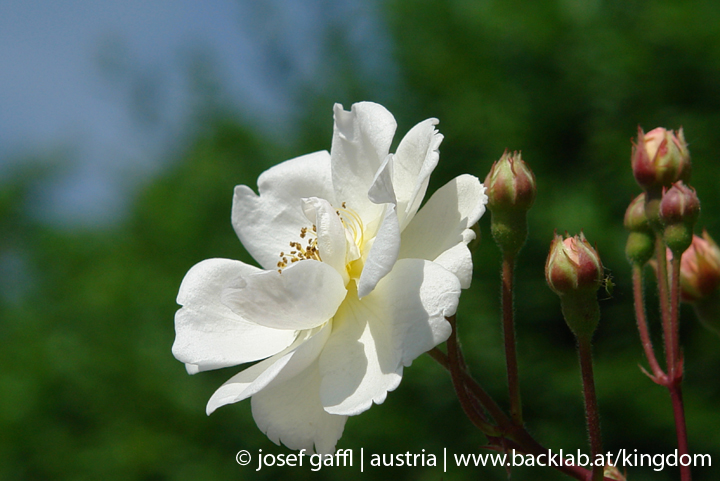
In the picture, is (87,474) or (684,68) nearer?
(684,68)

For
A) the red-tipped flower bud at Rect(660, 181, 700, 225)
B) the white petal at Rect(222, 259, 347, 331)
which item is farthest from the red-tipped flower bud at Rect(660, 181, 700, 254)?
the white petal at Rect(222, 259, 347, 331)

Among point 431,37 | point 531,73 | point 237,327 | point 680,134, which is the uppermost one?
point 431,37

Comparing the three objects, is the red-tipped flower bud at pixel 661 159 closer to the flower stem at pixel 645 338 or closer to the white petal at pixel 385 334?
the flower stem at pixel 645 338

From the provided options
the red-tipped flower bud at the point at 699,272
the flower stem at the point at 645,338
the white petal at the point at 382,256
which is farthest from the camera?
the red-tipped flower bud at the point at 699,272

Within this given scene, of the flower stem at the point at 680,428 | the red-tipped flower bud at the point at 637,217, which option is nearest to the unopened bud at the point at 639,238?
the red-tipped flower bud at the point at 637,217

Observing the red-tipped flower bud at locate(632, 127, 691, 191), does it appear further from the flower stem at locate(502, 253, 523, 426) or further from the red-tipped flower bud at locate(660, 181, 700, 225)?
the flower stem at locate(502, 253, 523, 426)

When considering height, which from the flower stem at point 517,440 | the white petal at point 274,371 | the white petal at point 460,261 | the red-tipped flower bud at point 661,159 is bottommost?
the flower stem at point 517,440

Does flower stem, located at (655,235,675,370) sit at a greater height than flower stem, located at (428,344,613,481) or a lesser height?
greater

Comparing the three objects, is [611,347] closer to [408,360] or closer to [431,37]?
[431,37]

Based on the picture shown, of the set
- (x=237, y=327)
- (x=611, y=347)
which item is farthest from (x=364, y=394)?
(x=611, y=347)
